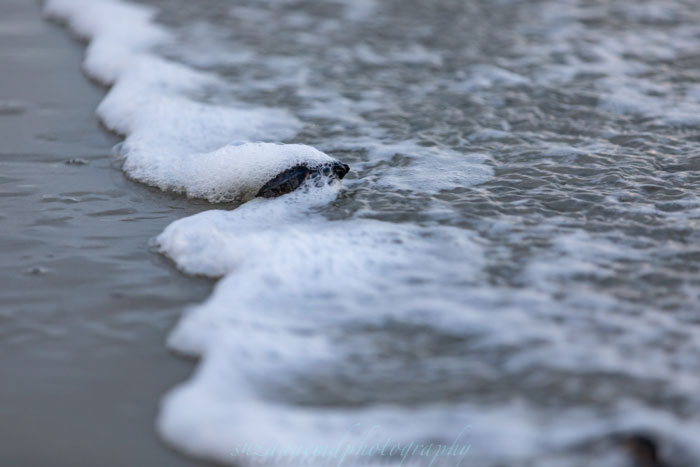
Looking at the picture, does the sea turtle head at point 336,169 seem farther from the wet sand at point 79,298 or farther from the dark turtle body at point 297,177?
the wet sand at point 79,298

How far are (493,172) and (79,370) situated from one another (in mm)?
2196

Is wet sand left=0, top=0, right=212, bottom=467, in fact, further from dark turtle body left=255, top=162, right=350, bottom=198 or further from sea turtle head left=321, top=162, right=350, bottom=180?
sea turtle head left=321, top=162, right=350, bottom=180

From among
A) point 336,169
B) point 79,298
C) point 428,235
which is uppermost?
point 336,169

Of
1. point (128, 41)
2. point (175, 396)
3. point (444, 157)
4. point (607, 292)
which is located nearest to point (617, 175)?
point (444, 157)

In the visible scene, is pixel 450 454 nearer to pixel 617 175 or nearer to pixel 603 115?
pixel 617 175

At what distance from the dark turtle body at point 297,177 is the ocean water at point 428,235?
6cm

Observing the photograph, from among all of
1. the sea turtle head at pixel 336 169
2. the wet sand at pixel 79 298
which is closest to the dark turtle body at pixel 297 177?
the sea turtle head at pixel 336 169

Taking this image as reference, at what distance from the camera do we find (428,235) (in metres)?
3.21

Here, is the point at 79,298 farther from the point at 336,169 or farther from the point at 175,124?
the point at 175,124

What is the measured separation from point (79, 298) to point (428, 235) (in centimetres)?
137

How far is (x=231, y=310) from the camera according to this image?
270cm

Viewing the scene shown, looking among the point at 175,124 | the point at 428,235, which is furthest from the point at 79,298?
the point at 175,124

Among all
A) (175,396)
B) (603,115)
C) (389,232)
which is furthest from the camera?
→ (603,115)

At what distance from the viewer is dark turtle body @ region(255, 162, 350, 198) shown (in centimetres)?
360
